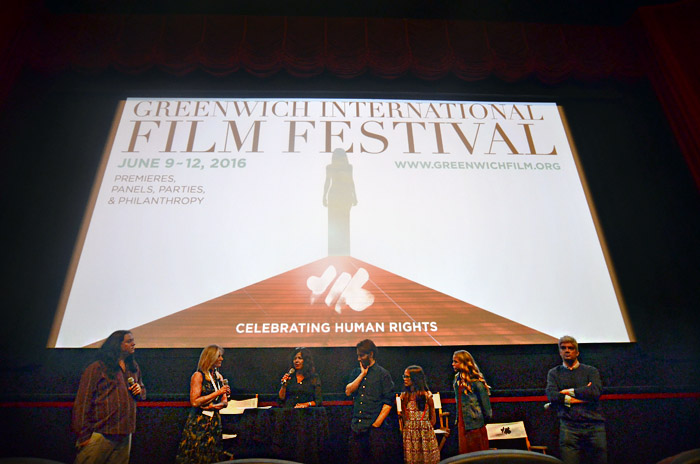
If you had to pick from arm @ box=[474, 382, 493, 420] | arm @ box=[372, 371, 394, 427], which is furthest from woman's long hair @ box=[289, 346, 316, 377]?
arm @ box=[474, 382, 493, 420]

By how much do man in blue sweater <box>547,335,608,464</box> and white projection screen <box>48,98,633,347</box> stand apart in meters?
0.32

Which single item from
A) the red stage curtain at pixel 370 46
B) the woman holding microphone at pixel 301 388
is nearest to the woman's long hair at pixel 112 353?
the woman holding microphone at pixel 301 388

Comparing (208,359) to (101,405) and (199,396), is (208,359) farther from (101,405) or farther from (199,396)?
(101,405)

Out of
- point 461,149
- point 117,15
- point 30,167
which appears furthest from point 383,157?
point 30,167

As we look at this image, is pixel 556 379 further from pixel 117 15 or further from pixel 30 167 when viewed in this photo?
pixel 117 15

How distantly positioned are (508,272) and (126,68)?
4.08 metres

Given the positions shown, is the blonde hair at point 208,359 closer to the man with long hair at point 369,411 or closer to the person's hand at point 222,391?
the person's hand at point 222,391

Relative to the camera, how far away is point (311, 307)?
3.30 meters

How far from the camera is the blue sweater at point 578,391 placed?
283cm

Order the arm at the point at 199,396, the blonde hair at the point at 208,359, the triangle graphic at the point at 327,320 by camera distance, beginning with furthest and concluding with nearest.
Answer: the triangle graphic at the point at 327,320, the blonde hair at the point at 208,359, the arm at the point at 199,396

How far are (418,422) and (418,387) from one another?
231mm

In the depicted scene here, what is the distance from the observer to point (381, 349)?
3.40 metres

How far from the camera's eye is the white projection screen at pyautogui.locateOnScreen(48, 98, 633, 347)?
3.25 m

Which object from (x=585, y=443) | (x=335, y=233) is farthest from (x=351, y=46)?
(x=585, y=443)
